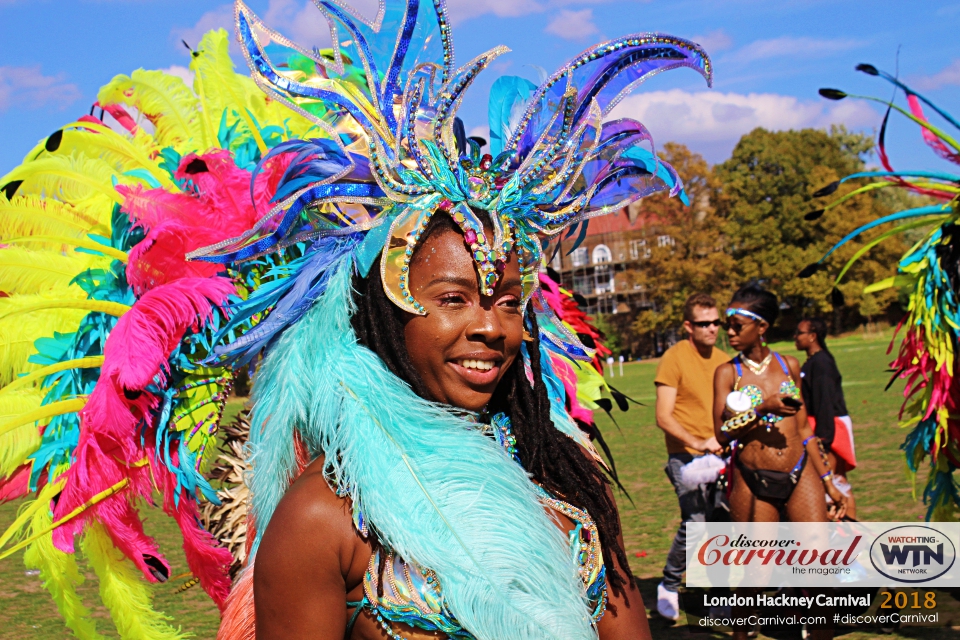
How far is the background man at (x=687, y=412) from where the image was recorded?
5.90 metres

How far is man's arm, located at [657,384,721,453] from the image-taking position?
→ 5996 mm

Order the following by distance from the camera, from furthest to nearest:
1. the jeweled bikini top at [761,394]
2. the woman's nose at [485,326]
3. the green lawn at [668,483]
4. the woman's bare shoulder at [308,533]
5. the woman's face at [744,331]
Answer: the green lawn at [668,483]
the woman's face at [744,331]
the jeweled bikini top at [761,394]
the woman's nose at [485,326]
the woman's bare shoulder at [308,533]

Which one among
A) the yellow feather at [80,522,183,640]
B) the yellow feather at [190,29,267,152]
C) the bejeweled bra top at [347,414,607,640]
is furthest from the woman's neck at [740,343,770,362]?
the bejeweled bra top at [347,414,607,640]

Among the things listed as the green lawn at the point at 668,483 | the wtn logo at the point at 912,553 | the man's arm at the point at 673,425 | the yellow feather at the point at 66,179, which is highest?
the yellow feather at the point at 66,179

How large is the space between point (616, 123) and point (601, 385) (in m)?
2.01

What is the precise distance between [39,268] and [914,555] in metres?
5.71

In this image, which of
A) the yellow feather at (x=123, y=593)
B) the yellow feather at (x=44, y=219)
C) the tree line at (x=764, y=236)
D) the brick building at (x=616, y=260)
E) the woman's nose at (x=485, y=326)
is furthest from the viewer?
the brick building at (x=616, y=260)

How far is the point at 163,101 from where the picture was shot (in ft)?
11.4

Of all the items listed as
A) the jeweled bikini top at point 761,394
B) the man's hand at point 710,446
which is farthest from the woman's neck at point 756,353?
the man's hand at point 710,446

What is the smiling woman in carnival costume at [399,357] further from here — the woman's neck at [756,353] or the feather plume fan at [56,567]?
the woman's neck at [756,353]

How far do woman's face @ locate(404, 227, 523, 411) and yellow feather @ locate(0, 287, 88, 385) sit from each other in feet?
5.76

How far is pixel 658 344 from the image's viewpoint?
48938 millimetres

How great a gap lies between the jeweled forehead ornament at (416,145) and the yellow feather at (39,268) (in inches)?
51.5
